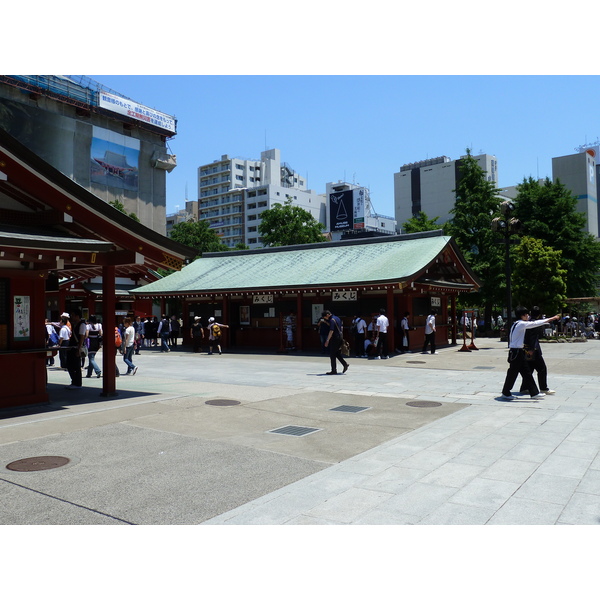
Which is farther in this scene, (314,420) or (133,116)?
(133,116)

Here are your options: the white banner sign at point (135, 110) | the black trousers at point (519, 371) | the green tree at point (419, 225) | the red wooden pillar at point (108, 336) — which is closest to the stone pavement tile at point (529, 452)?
the black trousers at point (519, 371)

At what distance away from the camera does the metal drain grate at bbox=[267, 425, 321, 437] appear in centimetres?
802

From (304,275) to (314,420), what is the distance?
605 inches

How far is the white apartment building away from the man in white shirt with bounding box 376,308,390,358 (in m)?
90.2

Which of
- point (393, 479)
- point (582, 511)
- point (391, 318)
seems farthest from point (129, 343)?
point (582, 511)

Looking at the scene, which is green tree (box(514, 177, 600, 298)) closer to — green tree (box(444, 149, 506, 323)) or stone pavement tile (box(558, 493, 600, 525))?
green tree (box(444, 149, 506, 323))

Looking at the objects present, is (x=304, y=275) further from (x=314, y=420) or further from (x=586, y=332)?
(x=586, y=332)

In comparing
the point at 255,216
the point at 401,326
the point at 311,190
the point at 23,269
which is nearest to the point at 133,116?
the point at 255,216

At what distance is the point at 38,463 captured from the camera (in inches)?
251

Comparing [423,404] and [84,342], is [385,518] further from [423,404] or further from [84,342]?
[84,342]

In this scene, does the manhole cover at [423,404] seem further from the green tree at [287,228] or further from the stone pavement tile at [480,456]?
the green tree at [287,228]

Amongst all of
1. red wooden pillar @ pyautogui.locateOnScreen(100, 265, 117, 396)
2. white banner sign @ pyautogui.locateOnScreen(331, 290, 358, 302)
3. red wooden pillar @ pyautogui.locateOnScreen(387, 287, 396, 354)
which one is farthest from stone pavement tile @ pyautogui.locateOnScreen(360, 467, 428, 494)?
white banner sign @ pyautogui.locateOnScreen(331, 290, 358, 302)

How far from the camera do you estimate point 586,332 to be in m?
33.7

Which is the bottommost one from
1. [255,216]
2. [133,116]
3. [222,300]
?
[222,300]
